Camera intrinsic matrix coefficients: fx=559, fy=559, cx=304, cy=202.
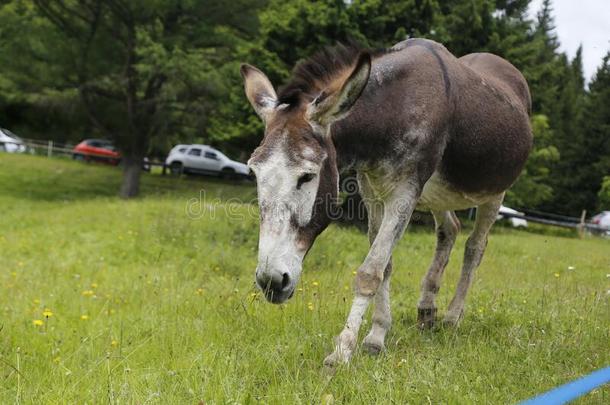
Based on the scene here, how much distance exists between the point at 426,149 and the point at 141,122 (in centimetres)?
1920

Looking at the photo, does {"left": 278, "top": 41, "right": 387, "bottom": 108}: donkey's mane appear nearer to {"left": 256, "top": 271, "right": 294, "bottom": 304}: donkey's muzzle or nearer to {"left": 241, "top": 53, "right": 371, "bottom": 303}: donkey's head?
{"left": 241, "top": 53, "right": 371, "bottom": 303}: donkey's head

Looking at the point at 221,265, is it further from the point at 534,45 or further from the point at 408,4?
the point at 534,45

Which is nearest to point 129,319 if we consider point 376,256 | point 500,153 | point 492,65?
point 376,256

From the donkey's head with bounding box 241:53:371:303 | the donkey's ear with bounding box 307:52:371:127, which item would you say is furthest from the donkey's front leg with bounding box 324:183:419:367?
the donkey's ear with bounding box 307:52:371:127

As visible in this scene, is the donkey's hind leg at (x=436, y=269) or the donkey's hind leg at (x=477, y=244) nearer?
the donkey's hind leg at (x=436, y=269)

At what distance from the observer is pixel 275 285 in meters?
2.76

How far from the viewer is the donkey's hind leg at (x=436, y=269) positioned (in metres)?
4.64

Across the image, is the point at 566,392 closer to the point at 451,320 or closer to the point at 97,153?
the point at 451,320

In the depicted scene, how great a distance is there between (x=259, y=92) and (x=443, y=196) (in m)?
1.63

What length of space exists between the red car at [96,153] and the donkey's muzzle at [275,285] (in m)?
29.9

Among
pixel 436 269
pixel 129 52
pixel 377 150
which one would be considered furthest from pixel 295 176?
pixel 129 52

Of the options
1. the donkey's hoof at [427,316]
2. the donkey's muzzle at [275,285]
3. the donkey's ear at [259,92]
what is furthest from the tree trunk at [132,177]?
the donkey's muzzle at [275,285]

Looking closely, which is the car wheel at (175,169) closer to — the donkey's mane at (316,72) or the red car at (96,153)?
the red car at (96,153)

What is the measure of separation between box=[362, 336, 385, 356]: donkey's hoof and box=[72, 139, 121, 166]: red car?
2930cm
